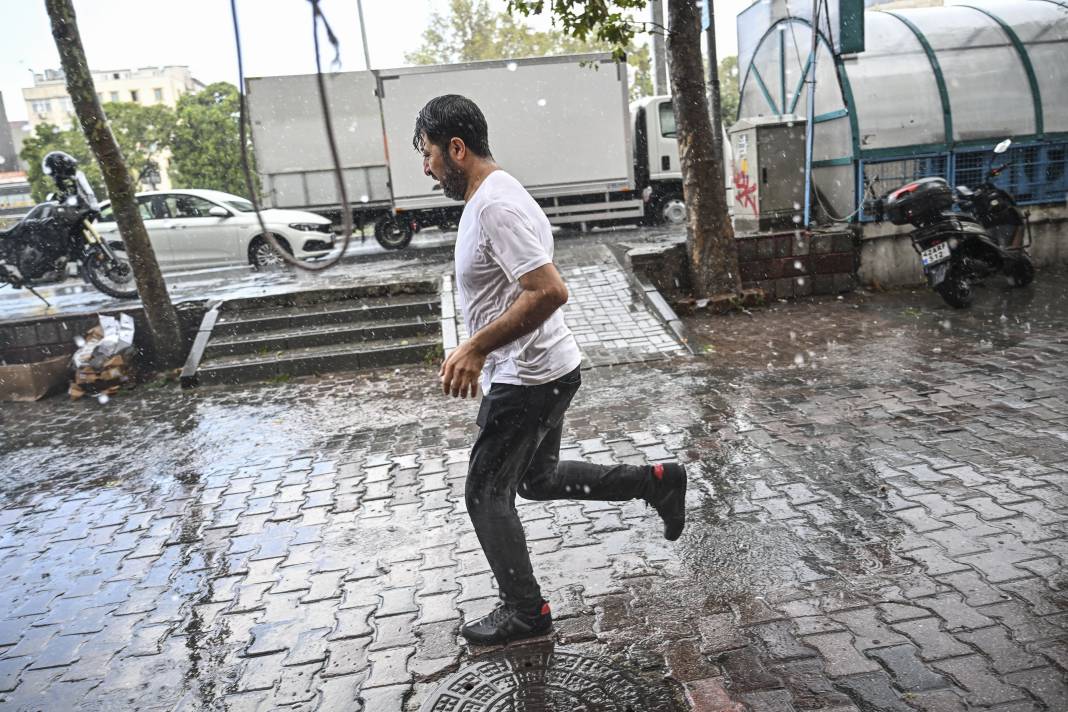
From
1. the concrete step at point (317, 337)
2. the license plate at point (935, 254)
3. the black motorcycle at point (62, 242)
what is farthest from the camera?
the black motorcycle at point (62, 242)

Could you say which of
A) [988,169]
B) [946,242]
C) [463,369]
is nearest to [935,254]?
[946,242]

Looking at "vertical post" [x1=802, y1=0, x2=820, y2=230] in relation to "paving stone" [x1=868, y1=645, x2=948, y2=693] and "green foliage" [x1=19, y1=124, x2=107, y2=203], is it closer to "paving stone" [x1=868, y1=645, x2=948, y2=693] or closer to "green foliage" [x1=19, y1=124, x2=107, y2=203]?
"paving stone" [x1=868, y1=645, x2=948, y2=693]

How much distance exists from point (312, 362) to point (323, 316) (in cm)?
108

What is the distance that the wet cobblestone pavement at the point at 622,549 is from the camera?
2.88 meters

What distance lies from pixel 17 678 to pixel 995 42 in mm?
13051

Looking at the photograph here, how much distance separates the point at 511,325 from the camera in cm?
270

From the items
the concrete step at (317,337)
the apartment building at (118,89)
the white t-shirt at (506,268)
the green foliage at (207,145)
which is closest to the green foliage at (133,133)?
the green foliage at (207,145)

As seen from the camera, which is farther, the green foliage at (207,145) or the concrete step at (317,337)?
the green foliage at (207,145)

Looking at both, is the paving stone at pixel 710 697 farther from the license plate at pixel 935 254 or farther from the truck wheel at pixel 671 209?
the truck wheel at pixel 671 209

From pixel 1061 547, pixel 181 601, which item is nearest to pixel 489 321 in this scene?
pixel 181 601

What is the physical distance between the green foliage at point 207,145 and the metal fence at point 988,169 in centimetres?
3455

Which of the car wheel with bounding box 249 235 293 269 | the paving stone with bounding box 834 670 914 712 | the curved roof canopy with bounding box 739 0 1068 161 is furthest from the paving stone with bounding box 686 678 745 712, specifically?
the car wheel with bounding box 249 235 293 269

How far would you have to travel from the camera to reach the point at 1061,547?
3420 millimetres

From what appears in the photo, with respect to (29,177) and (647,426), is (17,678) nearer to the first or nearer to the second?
(647,426)
